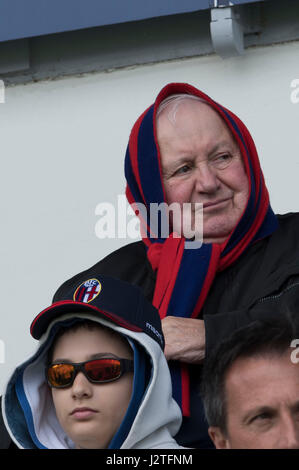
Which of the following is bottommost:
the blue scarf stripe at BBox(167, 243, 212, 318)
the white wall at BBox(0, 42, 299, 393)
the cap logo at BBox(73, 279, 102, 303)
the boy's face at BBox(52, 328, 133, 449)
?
the boy's face at BBox(52, 328, 133, 449)

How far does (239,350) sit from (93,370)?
1.15 ft

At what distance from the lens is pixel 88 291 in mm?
2566

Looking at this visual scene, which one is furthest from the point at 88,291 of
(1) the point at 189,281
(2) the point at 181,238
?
(2) the point at 181,238

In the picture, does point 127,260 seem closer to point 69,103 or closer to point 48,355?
point 48,355

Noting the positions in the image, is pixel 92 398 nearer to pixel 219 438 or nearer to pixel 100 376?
pixel 100 376

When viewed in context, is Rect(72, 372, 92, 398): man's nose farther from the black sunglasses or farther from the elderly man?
the elderly man

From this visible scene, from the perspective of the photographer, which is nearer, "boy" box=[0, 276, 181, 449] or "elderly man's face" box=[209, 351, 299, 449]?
"elderly man's face" box=[209, 351, 299, 449]

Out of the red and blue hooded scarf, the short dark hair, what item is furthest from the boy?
the red and blue hooded scarf

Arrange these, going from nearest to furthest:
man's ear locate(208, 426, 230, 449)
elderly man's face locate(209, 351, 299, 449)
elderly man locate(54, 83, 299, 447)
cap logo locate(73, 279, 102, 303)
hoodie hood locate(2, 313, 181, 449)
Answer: elderly man's face locate(209, 351, 299, 449)
man's ear locate(208, 426, 230, 449)
hoodie hood locate(2, 313, 181, 449)
cap logo locate(73, 279, 102, 303)
elderly man locate(54, 83, 299, 447)

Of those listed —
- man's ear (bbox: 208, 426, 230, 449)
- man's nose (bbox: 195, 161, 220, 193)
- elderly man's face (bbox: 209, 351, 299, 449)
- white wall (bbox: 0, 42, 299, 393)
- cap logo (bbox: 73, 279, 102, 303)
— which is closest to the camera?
elderly man's face (bbox: 209, 351, 299, 449)

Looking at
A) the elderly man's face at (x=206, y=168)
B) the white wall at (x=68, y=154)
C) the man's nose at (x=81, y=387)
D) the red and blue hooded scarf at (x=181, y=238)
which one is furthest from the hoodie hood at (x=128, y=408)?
the white wall at (x=68, y=154)

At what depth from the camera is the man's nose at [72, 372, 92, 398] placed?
2.41 m

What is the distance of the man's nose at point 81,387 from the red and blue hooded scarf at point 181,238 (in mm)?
499
